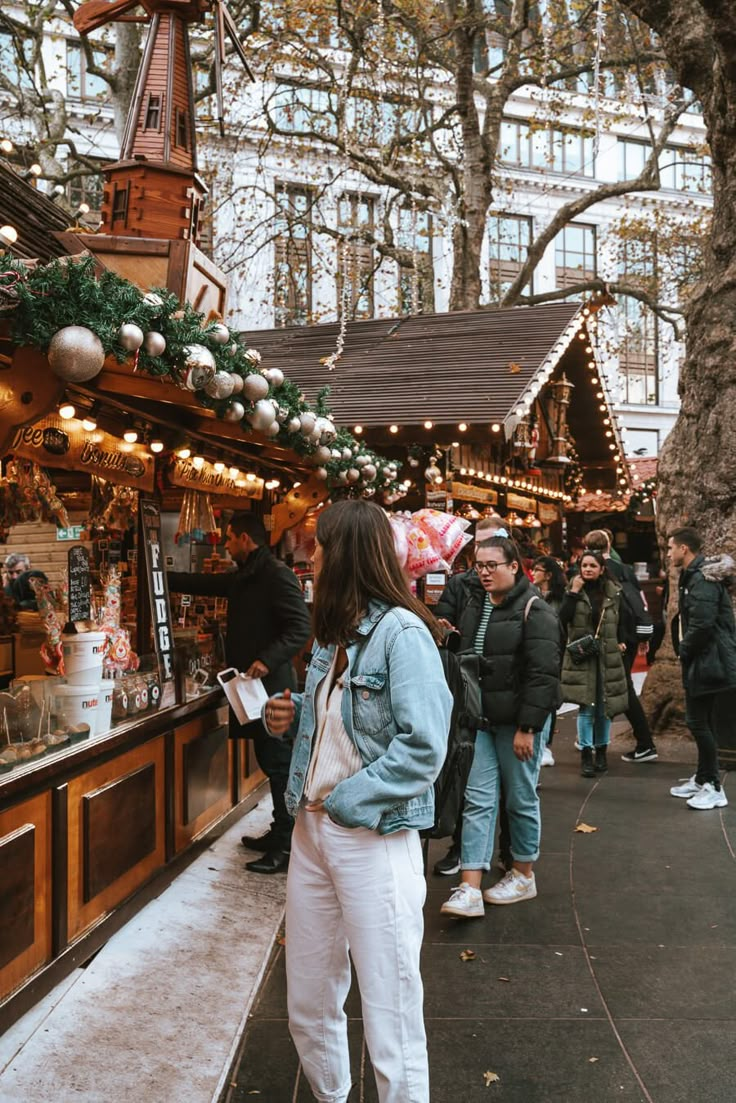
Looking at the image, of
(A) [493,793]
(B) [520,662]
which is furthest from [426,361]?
(A) [493,793]

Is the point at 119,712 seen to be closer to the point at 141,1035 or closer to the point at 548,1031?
the point at 141,1035

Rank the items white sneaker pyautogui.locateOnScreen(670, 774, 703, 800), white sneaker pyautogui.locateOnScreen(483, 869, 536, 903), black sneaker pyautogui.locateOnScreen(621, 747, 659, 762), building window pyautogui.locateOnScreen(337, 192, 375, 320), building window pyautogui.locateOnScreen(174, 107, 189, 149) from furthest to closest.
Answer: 1. building window pyautogui.locateOnScreen(337, 192, 375, 320)
2. black sneaker pyautogui.locateOnScreen(621, 747, 659, 762)
3. white sneaker pyautogui.locateOnScreen(670, 774, 703, 800)
4. building window pyautogui.locateOnScreen(174, 107, 189, 149)
5. white sneaker pyautogui.locateOnScreen(483, 869, 536, 903)

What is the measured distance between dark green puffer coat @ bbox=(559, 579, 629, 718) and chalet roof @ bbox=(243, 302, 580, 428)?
7.39 feet

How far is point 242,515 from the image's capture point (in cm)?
553

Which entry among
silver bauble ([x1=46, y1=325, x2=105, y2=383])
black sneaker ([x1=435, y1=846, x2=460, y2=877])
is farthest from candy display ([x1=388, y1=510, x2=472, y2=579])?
silver bauble ([x1=46, y1=325, x2=105, y2=383])

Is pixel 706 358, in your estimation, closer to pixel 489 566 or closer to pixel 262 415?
pixel 489 566

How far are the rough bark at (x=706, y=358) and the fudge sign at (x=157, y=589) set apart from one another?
5717mm

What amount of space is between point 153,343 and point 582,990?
3.17 metres

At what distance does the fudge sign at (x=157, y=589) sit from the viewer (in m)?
5.27

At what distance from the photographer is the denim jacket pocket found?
2.45 metres

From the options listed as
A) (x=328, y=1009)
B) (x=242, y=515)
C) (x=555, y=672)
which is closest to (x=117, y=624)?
(x=242, y=515)

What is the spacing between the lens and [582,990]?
3.87 m

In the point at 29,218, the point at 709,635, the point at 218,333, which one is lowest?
the point at 709,635

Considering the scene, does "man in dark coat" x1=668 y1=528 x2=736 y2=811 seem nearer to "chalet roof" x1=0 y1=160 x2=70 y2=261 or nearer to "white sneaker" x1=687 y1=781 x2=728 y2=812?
"white sneaker" x1=687 y1=781 x2=728 y2=812
